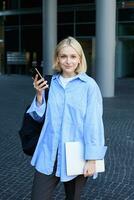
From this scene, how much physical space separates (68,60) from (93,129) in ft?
1.76

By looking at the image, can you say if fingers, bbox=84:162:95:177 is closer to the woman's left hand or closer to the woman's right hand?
the woman's left hand

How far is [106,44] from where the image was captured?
1661 centimetres

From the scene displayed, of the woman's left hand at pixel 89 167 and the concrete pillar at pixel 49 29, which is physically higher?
the concrete pillar at pixel 49 29

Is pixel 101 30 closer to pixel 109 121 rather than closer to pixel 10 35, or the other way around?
pixel 109 121

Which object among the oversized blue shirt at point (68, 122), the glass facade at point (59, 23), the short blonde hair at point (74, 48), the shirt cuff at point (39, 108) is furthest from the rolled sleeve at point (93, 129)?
the glass facade at point (59, 23)

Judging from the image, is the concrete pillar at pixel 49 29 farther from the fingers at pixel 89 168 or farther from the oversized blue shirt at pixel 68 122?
the fingers at pixel 89 168

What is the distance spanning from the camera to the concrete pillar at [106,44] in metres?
16.6

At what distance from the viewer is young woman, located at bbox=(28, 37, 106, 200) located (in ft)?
11.3

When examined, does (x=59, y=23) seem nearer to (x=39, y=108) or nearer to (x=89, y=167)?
(x=39, y=108)

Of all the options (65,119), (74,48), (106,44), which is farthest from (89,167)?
(106,44)

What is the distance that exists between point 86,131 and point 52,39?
62.5 feet

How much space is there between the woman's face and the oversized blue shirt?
0.24 feet

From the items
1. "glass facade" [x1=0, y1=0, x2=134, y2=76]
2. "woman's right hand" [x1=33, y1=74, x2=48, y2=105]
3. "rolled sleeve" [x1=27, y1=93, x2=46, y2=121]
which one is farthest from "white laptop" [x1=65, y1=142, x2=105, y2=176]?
"glass facade" [x1=0, y1=0, x2=134, y2=76]

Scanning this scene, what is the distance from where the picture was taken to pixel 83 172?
3.46 meters
